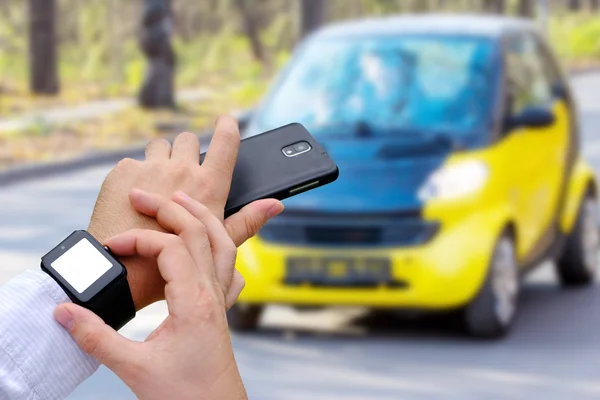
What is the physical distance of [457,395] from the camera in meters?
6.08

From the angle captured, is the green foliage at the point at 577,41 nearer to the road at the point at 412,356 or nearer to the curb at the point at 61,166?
the curb at the point at 61,166

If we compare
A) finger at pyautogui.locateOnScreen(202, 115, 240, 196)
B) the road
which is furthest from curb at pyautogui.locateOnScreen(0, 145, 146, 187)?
finger at pyautogui.locateOnScreen(202, 115, 240, 196)

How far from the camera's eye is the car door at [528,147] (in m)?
7.55

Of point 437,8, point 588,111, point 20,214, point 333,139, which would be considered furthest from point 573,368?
point 437,8

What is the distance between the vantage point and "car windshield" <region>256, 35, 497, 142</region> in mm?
7492

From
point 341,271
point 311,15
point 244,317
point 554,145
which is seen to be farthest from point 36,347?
point 311,15

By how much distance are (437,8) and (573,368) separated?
163 ft

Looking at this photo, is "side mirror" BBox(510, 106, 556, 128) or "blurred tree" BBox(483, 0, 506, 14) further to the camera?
"blurred tree" BBox(483, 0, 506, 14)

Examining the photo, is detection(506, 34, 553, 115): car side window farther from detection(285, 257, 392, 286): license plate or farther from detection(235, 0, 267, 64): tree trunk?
detection(235, 0, 267, 64): tree trunk

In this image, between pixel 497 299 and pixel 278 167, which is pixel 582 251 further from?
pixel 278 167

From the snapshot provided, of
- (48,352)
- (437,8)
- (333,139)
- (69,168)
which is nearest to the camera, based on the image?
(48,352)

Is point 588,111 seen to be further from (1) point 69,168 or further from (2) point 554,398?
(2) point 554,398

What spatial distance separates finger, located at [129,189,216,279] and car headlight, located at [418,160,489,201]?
18.3 ft

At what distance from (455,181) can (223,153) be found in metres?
5.60
